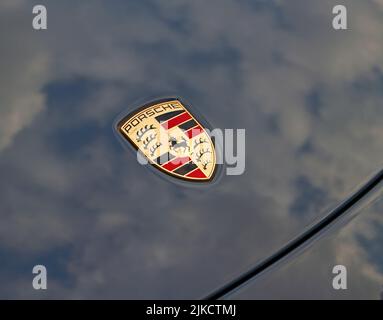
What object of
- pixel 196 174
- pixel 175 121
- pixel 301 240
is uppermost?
pixel 175 121

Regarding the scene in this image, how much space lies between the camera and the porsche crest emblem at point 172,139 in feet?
4.51

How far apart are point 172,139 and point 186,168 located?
0.06 m

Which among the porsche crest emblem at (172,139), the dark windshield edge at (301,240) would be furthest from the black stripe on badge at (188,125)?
the dark windshield edge at (301,240)

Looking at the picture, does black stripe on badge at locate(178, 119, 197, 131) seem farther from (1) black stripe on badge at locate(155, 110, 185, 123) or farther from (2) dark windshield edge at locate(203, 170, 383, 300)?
(2) dark windshield edge at locate(203, 170, 383, 300)

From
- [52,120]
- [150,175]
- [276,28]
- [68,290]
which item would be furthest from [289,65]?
[68,290]

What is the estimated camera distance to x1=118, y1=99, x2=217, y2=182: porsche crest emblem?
138 centimetres

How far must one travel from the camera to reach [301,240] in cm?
135

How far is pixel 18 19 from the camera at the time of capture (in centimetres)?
149

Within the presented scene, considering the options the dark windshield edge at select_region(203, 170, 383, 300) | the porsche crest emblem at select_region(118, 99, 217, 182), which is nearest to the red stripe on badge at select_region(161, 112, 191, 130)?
the porsche crest emblem at select_region(118, 99, 217, 182)

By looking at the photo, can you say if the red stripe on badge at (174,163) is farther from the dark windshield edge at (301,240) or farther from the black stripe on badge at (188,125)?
the dark windshield edge at (301,240)

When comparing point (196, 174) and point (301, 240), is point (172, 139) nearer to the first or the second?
point (196, 174)

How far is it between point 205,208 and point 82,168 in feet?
0.78

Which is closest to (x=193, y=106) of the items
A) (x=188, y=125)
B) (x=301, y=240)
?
(x=188, y=125)
